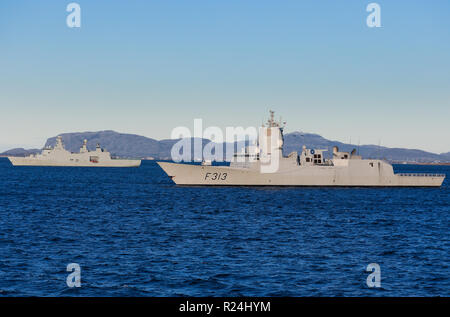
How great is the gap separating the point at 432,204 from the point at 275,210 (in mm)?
21273

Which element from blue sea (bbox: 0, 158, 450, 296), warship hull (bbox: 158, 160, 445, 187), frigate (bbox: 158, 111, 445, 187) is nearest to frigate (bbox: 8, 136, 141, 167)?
warship hull (bbox: 158, 160, 445, 187)

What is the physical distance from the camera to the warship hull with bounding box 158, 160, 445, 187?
60325 millimetres

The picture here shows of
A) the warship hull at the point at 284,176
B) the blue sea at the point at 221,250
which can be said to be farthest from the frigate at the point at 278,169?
the blue sea at the point at 221,250

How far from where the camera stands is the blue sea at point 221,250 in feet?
51.4

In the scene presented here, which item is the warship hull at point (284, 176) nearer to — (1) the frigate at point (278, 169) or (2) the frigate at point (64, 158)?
(1) the frigate at point (278, 169)

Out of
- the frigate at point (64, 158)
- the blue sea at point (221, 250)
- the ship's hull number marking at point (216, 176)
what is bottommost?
the blue sea at point (221, 250)

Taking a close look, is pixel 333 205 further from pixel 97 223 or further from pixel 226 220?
pixel 97 223

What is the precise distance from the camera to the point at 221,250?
21984 millimetres

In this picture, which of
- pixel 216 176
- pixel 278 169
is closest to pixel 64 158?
pixel 216 176

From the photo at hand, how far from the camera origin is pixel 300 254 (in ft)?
69.7

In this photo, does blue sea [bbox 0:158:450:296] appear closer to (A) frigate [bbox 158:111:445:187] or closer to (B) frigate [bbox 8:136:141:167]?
(A) frigate [bbox 158:111:445:187]

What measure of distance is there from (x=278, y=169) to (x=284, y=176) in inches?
49.8

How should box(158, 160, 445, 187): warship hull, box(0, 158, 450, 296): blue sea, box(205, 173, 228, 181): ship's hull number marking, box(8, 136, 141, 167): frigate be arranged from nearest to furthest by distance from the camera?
box(0, 158, 450, 296): blue sea
box(158, 160, 445, 187): warship hull
box(205, 173, 228, 181): ship's hull number marking
box(8, 136, 141, 167): frigate
